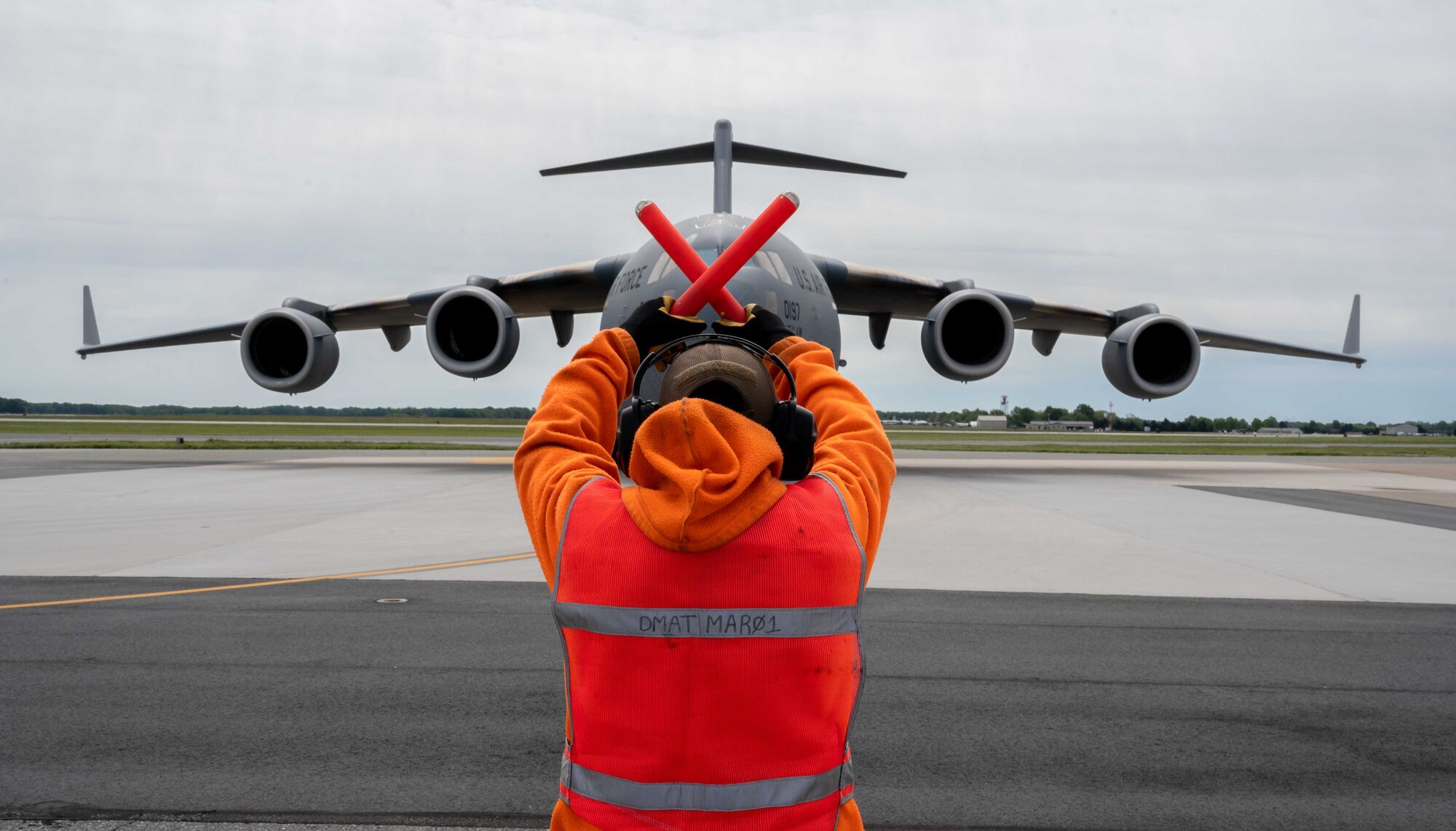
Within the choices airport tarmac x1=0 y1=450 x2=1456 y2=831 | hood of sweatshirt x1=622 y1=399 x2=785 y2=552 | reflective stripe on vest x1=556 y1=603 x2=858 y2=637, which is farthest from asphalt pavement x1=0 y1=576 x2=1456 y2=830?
hood of sweatshirt x1=622 y1=399 x2=785 y2=552

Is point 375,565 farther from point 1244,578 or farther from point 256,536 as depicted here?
point 1244,578

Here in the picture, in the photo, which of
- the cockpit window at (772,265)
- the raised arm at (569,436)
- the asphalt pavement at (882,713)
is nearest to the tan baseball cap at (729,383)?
the raised arm at (569,436)

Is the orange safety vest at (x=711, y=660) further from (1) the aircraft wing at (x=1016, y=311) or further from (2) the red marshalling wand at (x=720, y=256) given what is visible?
(1) the aircraft wing at (x=1016, y=311)

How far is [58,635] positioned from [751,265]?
20.0 ft

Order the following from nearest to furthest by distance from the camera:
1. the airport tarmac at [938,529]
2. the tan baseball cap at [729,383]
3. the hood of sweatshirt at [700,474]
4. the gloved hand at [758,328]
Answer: the hood of sweatshirt at [700,474] → the tan baseball cap at [729,383] → the gloved hand at [758,328] → the airport tarmac at [938,529]

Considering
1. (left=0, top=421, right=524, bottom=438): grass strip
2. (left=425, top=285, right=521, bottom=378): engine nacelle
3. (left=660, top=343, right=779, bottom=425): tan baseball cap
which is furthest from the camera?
(left=0, top=421, right=524, bottom=438): grass strip

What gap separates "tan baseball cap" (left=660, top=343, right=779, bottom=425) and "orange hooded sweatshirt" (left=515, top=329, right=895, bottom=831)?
0.25ft

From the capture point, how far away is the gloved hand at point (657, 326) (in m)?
2.50

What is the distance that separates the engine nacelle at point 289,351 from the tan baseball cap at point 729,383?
16630mm

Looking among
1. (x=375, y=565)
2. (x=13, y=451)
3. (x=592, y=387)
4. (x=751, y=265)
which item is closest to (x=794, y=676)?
(x=592, y=387)

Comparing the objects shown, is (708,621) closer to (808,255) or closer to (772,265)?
(772,265)

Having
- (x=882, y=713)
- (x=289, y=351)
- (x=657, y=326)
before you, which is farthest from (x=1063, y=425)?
(x=657, y=326)

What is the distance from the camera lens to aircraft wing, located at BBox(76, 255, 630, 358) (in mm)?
16069

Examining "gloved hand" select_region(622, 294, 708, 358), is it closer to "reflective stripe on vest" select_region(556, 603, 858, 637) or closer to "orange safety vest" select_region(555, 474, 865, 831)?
"orange safety vest" select_region(555, 474, 865, 831)
